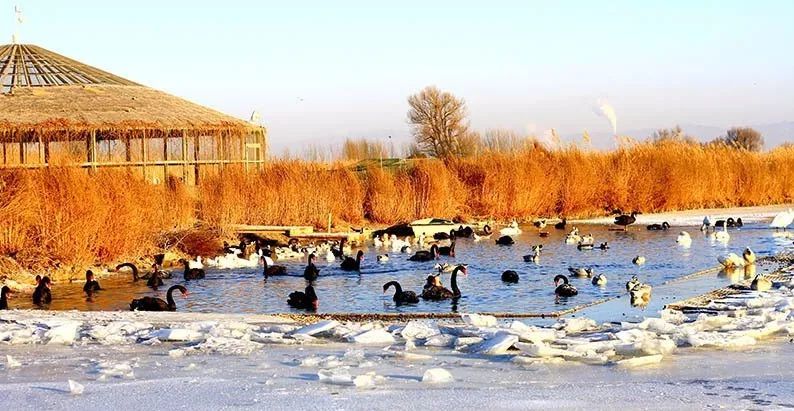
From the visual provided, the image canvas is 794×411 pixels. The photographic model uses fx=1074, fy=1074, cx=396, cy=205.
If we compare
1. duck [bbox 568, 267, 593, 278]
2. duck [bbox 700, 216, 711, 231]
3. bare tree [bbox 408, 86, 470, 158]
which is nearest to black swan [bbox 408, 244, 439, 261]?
duck [bbox 568, 267, 593, 278]

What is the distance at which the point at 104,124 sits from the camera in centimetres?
2752

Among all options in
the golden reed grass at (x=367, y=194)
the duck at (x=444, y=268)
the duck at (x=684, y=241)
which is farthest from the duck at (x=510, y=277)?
the duck at (x=684, y=241)

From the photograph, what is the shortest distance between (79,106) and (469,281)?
1617 cm

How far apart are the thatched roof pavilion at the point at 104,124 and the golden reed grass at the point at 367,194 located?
9.35ft

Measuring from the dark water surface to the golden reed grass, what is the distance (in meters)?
1.40

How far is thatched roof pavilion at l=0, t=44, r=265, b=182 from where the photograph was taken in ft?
90.1

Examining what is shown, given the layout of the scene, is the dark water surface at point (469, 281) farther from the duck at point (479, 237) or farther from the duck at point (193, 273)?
the duck at point (479, 237)

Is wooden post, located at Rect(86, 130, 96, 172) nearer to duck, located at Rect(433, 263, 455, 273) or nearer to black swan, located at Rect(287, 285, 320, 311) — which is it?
duck, located at Rect(433, 263, 455, 273)

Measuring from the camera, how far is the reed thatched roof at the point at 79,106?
2731cm

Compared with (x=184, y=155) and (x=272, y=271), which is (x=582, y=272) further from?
(x=184, y=155)

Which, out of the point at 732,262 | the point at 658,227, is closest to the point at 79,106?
the point at 658,227

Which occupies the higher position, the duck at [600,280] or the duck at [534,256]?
the duck at [534,256]

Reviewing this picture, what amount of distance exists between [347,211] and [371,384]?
21.4 m

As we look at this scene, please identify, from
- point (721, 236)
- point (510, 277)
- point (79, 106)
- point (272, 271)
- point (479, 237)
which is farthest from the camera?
point (79, 106)
